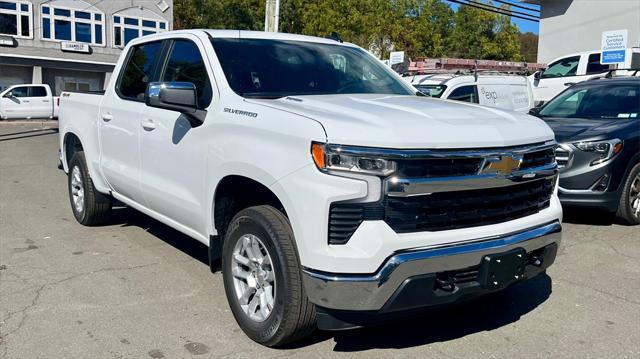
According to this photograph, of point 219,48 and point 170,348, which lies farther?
point 219,48

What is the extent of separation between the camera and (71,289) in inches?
186

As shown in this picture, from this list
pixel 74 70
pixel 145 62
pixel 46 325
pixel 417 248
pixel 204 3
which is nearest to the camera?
pixel 417 248

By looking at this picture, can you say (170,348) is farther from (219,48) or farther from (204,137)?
(219,48)

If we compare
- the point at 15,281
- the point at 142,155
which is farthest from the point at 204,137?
the point at 15,281

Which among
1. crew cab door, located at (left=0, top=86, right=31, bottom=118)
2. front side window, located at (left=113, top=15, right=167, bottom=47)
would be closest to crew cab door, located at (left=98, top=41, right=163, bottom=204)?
crew cab door, located at (left=0, top=86, right=31, bottom=118)

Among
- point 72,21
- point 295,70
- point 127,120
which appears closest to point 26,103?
point 72,21

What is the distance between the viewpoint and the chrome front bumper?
10.2 ft

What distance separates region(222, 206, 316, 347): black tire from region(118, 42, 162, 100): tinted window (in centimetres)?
215

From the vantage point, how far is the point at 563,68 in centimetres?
1759

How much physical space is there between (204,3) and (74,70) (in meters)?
10.5

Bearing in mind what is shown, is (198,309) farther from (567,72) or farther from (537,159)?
(567,72)

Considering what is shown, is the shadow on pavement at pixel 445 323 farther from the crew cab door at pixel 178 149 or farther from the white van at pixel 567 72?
the white van at pixel 567 72

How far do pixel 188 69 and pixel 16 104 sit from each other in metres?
24.5

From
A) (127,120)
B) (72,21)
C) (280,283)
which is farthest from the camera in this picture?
(72,21)
